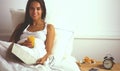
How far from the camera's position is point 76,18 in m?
2.63

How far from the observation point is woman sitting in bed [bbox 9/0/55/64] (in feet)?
7.28

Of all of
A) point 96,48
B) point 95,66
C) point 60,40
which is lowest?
point 95,66

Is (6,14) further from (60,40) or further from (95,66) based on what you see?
(95,66)

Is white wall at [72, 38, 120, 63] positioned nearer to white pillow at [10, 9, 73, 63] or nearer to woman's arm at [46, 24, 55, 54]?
white pillow at [10, 9, 73, 63]

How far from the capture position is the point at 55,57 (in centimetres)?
212

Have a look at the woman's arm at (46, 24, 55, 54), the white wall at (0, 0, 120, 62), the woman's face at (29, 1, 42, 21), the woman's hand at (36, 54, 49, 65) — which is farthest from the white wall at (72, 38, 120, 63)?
the woman's hand at (36, 54, 49, 65)

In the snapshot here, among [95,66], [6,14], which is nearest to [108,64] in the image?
[95,66]

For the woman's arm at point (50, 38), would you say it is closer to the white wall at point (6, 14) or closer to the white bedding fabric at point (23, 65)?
the white bedding fabric at point (23, 65)

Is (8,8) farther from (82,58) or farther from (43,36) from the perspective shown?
(82,58)

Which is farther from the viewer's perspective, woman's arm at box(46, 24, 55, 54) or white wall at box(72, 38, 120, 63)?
white wall at box(72, 38, 120, 63)

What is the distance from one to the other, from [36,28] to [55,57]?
424 mm

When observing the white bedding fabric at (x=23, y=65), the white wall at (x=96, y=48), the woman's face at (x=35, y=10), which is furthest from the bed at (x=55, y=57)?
the white wall at (x=96, y=48)

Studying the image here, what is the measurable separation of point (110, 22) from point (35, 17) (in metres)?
0.87

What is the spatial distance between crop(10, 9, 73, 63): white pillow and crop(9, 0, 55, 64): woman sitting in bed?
54 millimetres
